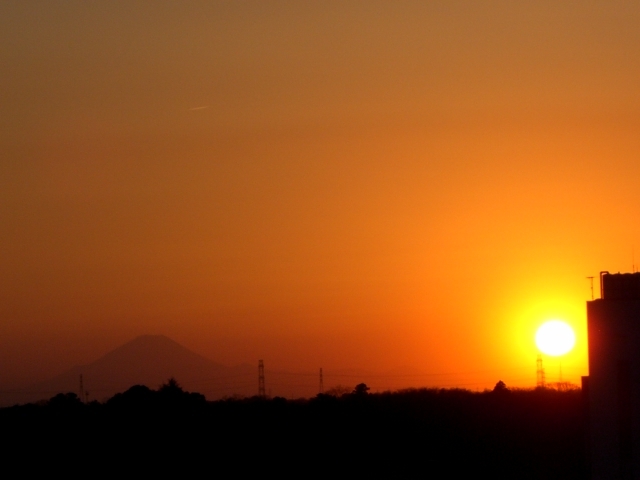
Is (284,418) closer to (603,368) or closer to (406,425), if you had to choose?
(406,425)

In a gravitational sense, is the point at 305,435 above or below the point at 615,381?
below

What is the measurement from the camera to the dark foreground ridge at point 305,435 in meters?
48.1

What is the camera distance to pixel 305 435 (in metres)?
53.4

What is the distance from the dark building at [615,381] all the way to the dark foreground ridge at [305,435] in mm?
10275

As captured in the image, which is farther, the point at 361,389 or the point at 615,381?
the point at 361,389

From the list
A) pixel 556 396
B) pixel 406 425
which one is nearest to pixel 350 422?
pixel 406 425

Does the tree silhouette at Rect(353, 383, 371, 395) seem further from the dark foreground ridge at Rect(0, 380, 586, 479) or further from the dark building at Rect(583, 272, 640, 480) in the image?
the dark building at Rect(583, 272, 640, 480)

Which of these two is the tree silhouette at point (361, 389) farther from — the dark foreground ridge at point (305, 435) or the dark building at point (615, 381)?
the dark building at point (615, 381)

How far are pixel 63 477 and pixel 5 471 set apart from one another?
9.52 feet

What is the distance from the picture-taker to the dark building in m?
32.9

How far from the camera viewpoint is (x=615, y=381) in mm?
33750

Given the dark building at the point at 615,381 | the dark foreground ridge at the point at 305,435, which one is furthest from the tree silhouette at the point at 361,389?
the dark building at the point at 615,381

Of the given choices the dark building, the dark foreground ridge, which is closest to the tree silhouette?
the dark foreground ridge

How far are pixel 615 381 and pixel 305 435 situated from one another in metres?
23.7
